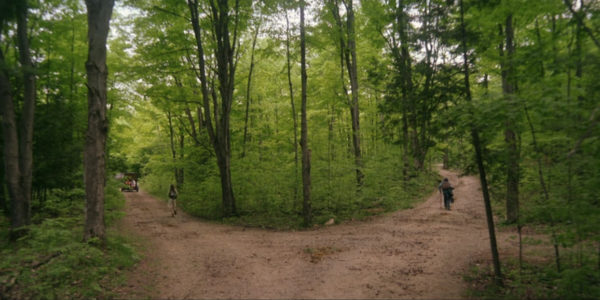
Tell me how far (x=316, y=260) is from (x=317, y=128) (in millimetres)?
10537

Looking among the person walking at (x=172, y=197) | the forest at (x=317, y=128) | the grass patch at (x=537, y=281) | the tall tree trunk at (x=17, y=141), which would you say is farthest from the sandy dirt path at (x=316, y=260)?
the tall tree trunk at (x=17, y=141)

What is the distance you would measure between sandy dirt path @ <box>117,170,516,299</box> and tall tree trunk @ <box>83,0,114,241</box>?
1.64 m

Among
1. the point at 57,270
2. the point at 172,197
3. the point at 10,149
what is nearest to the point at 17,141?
the point at 10,149

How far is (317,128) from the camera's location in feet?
56.2

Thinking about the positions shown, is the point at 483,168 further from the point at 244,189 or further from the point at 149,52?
the point at 149,52

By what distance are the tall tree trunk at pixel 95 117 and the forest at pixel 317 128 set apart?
0.11 feet

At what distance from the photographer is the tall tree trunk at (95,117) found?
691 cm

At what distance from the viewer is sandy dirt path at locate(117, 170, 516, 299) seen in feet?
18.4

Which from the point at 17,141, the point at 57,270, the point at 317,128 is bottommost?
the point at 57,270

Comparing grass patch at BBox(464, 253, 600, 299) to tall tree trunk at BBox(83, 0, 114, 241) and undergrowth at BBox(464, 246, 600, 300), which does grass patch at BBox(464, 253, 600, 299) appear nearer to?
undergrowth at BBox(464, 246, 600, 300)

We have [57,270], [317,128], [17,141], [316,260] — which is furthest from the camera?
[317,128]

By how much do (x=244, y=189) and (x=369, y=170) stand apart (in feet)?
20.1

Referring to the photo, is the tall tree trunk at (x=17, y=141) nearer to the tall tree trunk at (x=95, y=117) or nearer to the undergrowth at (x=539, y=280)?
the tall tree trunk at (x=95, y=117)

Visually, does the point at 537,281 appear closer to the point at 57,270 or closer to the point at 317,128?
the point at 57,270
